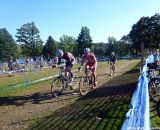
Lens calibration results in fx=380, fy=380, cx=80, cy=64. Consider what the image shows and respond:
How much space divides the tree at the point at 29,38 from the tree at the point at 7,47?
6215 millimetres

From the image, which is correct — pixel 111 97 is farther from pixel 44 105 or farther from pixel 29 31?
pixel 29 31

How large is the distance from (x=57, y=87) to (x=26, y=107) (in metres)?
2.97

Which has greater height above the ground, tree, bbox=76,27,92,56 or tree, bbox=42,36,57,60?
tree, bbox=76,27,92,56

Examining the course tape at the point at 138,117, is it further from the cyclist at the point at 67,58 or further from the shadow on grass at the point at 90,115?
the cyclist at the point at 67,58

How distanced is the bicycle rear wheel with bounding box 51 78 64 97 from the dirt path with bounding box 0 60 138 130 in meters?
0.32

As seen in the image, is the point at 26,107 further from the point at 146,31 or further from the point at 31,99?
the point at 146,31

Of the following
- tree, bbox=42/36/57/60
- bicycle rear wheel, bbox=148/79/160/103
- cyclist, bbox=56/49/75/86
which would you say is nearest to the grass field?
bicycle rear wheel, bbox=148/79/160/103

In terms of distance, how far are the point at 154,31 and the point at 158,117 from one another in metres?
120

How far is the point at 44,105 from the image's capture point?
13.8 metres

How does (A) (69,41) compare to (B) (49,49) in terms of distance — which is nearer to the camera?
(B) (49,49)

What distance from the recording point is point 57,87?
647 inches

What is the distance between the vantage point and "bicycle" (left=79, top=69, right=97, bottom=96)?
16.7 meters

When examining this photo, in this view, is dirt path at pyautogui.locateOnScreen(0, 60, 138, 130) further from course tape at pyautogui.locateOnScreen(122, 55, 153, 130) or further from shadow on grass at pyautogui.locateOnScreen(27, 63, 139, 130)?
course tape at pyautogui.locateOnScreen(122, 55, 153, 130)

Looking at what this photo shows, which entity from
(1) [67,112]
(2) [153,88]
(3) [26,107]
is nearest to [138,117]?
(1) [67,112]
